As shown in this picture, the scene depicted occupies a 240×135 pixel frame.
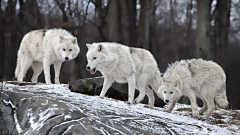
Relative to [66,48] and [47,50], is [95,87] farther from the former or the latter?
A: [47,50]

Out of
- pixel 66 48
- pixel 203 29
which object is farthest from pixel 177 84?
pixel 203 29

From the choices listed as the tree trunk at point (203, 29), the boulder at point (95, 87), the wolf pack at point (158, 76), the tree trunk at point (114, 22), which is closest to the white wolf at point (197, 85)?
the wolf pack at point (158, 76)

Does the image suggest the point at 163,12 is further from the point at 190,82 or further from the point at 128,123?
the point at 128,123

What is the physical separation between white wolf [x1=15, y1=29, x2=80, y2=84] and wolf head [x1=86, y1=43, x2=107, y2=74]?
61.4 inches

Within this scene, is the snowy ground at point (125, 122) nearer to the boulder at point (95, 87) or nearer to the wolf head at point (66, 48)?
the boulder at point (95, 87)

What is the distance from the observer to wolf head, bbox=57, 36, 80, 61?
25.9ft

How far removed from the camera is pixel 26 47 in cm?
866

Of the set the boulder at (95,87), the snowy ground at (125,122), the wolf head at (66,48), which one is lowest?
the snowy ground at (125,122)

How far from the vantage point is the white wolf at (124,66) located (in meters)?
6.50

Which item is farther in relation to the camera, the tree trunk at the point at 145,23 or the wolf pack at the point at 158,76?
the tree trunk at the point at 145,23

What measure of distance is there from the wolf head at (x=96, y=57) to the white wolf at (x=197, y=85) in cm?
168

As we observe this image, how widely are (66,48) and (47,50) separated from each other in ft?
2.28

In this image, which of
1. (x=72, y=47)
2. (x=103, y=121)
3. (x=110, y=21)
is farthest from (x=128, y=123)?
(x=110, y=21)

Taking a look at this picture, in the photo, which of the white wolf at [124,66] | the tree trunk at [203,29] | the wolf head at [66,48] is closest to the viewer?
the white wolf at [124,66]
